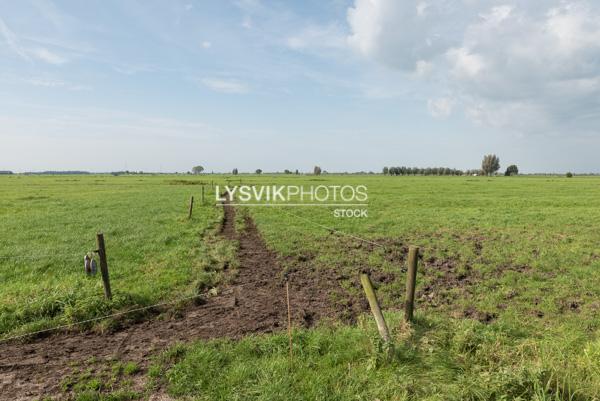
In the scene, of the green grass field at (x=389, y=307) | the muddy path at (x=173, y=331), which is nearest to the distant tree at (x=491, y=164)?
the green grass field at (x=389, y=307)

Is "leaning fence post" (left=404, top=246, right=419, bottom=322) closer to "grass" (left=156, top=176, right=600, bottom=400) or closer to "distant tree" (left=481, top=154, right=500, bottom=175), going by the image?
"grass" (left=156, top=176, right=600, bottom=400)

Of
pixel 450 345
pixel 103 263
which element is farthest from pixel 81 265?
pixel 450 345

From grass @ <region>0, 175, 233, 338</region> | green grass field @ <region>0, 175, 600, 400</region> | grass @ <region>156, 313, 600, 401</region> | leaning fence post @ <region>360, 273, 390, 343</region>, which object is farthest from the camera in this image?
grass @ <region>0, 175, 233, 338</region>

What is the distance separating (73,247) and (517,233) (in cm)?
2165

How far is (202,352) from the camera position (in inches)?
231

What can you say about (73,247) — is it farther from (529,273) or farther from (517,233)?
(517,233)

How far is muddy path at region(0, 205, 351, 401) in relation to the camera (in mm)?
5441

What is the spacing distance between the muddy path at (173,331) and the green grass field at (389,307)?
0.66 m

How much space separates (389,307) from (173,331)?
525cm

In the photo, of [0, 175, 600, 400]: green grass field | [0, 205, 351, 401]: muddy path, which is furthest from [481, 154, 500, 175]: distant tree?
[0, 205, 351, 401]: muddy path

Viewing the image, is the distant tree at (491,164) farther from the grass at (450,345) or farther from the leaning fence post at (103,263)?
the leaning fence post at (103,263)

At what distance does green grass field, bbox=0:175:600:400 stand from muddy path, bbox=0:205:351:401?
0.66 m

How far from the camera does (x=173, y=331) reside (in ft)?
23.2

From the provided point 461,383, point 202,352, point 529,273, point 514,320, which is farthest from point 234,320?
point 529,273
